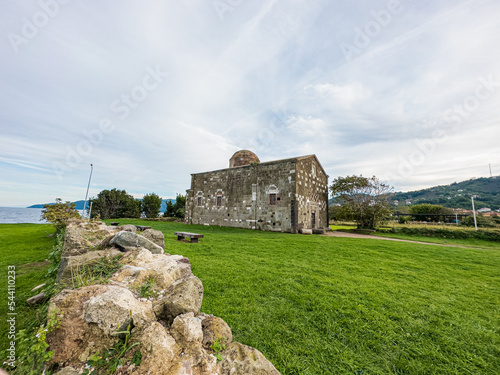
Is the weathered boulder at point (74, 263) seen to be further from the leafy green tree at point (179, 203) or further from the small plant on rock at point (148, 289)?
the leafy green tree at point (179, 203)

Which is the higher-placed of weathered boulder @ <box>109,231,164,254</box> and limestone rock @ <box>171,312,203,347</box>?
weathered boulder @ <box>109,231,164,254</box>

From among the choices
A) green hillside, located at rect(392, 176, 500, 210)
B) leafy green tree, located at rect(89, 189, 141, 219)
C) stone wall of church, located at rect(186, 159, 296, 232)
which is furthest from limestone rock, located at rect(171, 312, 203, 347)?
green hillside, located at rect(392, 176, 500, 210)

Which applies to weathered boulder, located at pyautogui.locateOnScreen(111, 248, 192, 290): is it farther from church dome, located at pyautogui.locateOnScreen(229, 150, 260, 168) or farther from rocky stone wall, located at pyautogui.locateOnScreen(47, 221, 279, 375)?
church dome, located at pyautogui.locateOnScreen(229, 150, 260, 168)

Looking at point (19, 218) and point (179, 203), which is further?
point (19, 218)

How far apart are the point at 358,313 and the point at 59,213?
566 inches

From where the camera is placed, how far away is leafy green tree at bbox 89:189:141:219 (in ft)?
112

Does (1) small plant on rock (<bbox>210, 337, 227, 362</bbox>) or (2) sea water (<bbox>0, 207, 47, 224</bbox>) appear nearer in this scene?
(1) small plant on rock (<bbox>210, 337, 227, 362</bbox>)

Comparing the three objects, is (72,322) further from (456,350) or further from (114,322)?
(456,350)

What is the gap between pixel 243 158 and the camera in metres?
24.3

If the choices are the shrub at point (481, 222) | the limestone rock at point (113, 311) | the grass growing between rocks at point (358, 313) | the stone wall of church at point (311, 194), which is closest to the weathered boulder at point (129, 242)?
the grass growing between rocks at point (358, 313)

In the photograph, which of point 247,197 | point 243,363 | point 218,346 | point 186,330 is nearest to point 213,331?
point 218,346

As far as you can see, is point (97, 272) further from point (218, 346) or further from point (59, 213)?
point (59, 213)

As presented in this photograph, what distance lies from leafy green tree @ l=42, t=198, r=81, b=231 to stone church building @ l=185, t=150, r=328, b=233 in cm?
1204

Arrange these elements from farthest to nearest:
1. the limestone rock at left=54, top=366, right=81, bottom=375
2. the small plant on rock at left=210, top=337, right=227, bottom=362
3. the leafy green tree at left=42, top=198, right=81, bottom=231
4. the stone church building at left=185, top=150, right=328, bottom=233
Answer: the stone church building at left=185, top=150, right=328, bottom=233, the leafy green tree at left=42, top=198, right=81, bottom=231, the small plant on rock at left=210, top=337, right=227, bottom=362, the limestone rock at left=54, top=366, right=81, bottom=375
